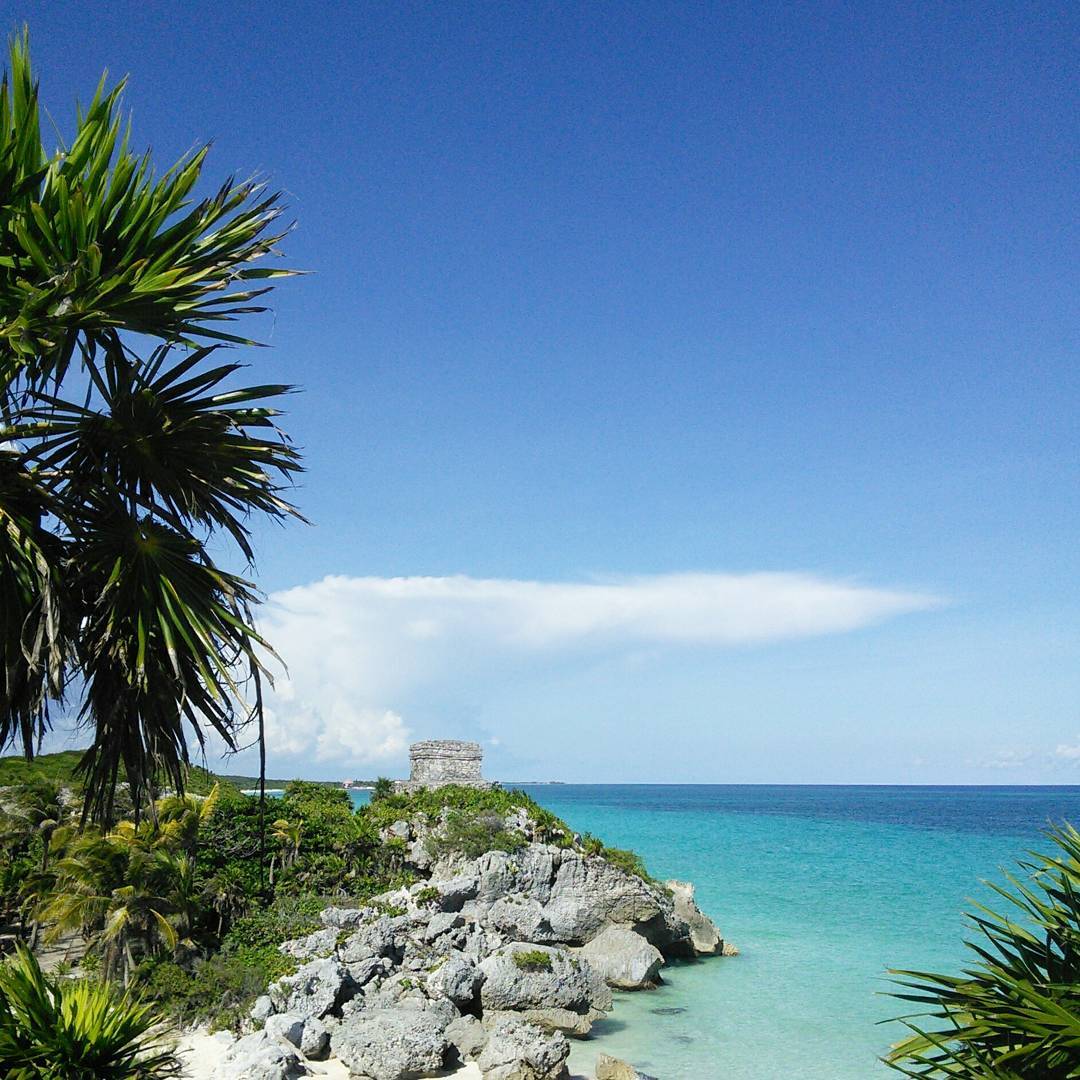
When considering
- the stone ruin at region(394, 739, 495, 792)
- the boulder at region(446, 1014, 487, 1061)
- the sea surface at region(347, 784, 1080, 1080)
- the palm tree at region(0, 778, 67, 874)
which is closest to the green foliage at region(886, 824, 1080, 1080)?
the sea surface at region(347, 784, 1080, 1080)

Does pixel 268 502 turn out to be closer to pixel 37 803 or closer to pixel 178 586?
pixel 178 586

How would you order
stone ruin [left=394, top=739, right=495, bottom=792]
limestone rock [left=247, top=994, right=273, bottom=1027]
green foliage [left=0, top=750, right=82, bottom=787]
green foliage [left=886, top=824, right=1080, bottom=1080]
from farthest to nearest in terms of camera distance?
stone ruin [left=394, top=739, right=495, bottom=792] < green foliage [left=0, top=750, right=82, bottom=787] < limestone rock [left=247, top=994, right=273, bottom=1027] < green foliage [left=886, top=824, right=1080, bottom=1080]

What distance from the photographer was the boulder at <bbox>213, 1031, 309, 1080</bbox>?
453 inches

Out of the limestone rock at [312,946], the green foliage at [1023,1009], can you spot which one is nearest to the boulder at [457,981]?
the limestone rock at [312,946]

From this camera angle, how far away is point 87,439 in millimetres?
4891

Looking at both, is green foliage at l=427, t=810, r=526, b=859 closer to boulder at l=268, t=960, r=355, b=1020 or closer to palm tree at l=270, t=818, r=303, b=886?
palm tree at l=270, t=818, r=303, b=886

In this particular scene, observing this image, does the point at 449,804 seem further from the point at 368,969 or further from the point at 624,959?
the point at 368,969

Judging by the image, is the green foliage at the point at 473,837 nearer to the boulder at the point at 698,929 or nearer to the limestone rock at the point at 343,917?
the boulder at the point at 698,929

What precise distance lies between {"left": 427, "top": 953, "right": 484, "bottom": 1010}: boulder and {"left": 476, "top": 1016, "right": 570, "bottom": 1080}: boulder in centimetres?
214

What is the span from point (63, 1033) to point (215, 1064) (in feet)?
27.0

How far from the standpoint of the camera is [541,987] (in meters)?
15.1

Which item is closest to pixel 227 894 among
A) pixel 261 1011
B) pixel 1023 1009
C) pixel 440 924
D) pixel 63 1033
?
pixel 440 924

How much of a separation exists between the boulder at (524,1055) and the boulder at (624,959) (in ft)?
19.4

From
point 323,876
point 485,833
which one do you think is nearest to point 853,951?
point 485,833
